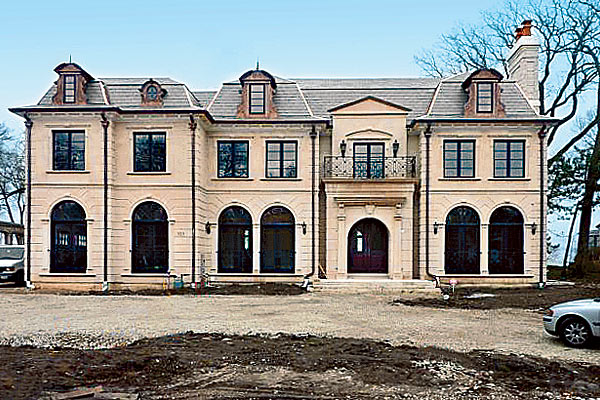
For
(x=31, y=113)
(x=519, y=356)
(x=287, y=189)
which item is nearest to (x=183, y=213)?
(x=287, y=189)

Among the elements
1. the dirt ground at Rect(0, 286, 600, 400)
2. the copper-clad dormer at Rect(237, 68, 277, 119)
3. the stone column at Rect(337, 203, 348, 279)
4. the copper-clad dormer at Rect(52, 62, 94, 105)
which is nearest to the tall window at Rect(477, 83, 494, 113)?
the stone column at Rect(337, 203, 348, 279)

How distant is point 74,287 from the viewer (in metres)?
22.3

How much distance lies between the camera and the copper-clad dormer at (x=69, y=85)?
22562 mm

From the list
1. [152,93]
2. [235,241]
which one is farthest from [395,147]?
[152,93]

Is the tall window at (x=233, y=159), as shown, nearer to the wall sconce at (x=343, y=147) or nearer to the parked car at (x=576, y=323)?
the wall sconce at (x=343, y=147)

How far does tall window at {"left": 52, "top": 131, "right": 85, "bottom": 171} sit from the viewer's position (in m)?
22.5

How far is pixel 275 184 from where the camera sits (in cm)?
2394

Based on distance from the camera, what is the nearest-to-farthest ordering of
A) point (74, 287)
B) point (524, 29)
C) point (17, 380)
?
point (17, 380)
point (74, 287)
point (524, 29)

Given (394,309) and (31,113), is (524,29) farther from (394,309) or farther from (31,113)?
(31,113)

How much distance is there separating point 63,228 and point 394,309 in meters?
13.0

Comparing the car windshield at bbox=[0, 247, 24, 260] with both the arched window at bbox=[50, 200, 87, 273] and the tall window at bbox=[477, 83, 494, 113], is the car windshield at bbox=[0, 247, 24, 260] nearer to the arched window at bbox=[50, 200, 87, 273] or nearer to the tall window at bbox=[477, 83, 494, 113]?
the arched window at bbox=[50, 200, 87, 273]

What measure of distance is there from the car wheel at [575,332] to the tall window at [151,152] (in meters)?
15.8

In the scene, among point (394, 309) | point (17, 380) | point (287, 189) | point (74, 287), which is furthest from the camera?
point (287, 189)

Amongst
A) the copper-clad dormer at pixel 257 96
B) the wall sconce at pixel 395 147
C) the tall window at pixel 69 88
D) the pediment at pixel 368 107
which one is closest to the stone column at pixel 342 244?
the wall sconce at pixel 395 147
